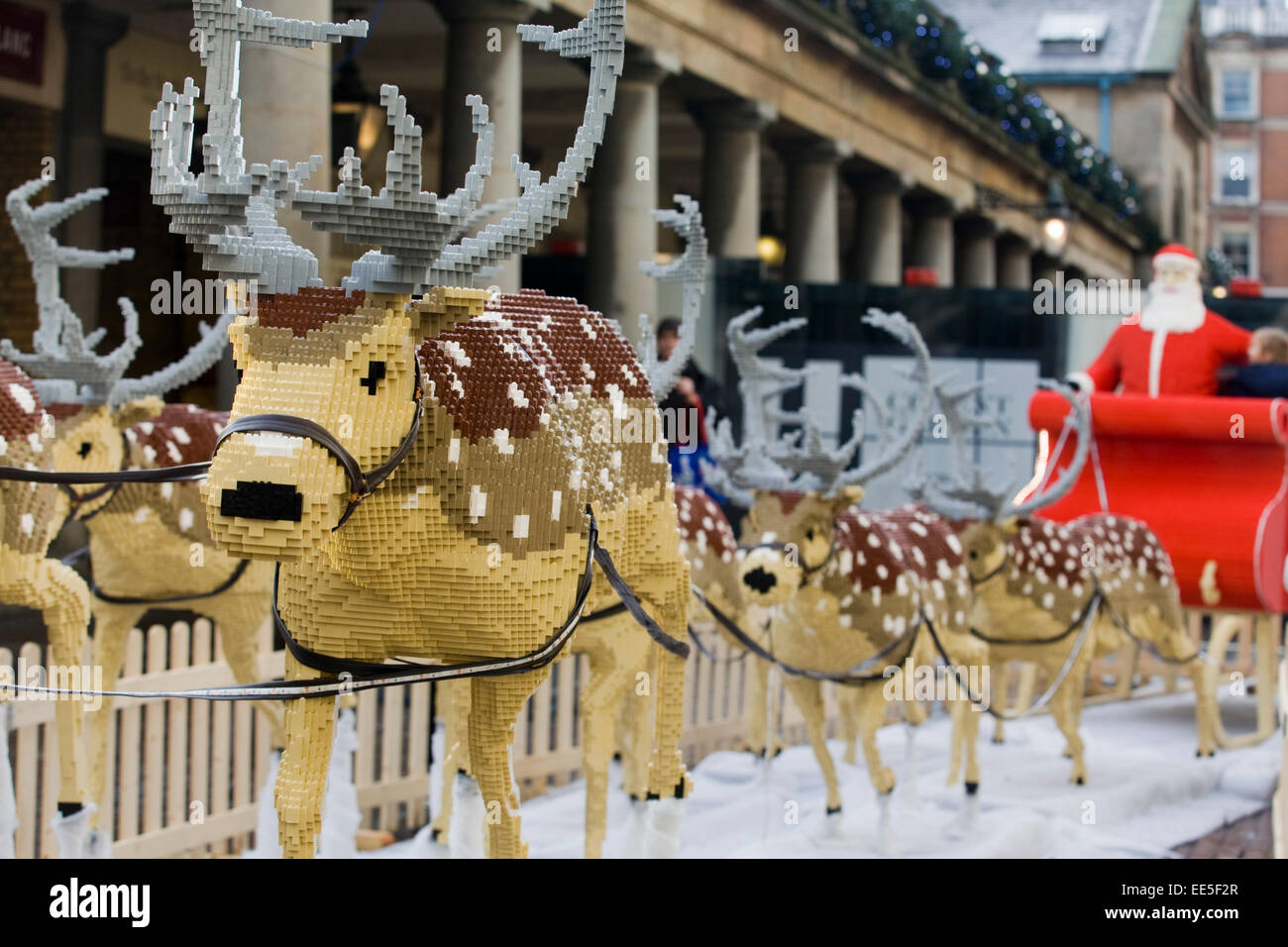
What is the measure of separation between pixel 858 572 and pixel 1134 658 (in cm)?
597

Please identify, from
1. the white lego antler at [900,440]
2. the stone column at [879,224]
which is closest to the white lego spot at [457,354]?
the white lego antler at [900,440]

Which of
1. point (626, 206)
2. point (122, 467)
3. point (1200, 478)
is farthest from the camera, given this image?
point (626, 206)

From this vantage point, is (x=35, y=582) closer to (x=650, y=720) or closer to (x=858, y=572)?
(x=650, y=720)

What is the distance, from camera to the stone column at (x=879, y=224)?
936 inches

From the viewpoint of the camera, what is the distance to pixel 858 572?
769 centimetres

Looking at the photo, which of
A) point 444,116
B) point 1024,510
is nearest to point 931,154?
point 444,116

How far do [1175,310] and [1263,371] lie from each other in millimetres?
835

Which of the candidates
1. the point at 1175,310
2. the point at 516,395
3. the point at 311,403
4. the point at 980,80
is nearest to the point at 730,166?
the point at 1175,310

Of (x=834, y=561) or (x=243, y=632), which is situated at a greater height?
(x=834, y=561)

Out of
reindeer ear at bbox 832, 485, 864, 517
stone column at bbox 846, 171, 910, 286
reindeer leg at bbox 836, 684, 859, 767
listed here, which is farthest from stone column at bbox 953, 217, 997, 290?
reindeer ear at bbox 832, 485, 864, 517

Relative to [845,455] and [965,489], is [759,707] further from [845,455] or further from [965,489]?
[845,455]

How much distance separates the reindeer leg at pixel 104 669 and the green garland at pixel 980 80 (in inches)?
562

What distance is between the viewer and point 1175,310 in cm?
1200

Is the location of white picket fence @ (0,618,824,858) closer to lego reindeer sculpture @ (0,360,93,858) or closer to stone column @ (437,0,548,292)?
lego reindeer sculpture @ (0,360,93,858)
